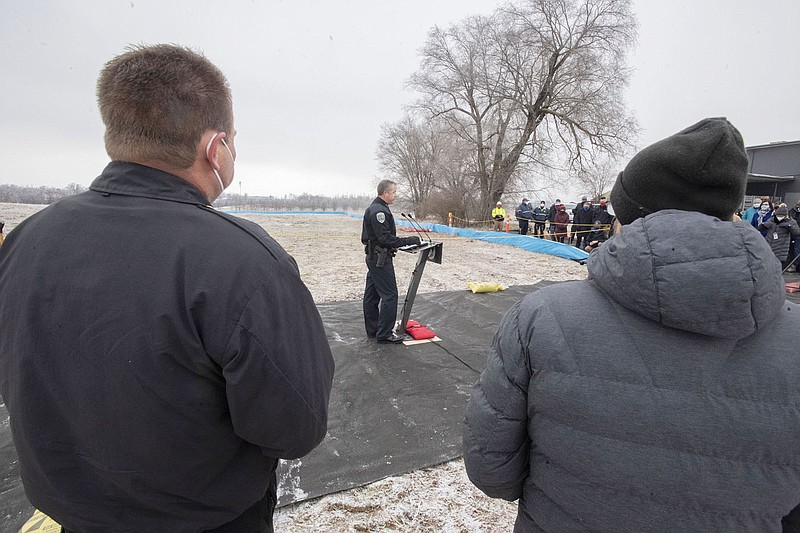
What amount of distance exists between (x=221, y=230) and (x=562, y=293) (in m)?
0.75

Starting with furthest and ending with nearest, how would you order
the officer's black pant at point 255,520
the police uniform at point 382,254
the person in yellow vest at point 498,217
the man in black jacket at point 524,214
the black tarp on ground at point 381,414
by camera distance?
the person in yellow vest at point 498,217
the man in black jacket at point 524,214
the police uniform at point 382,254
the black tarp on ground at point 381,414
the officer's black pant at point 255,520

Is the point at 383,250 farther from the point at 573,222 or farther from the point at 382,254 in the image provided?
the point at 573,222

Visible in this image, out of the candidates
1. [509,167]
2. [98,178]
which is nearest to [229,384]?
[98,178]

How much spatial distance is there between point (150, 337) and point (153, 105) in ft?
1.63

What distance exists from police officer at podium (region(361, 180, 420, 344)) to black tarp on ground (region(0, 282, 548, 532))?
0.26 meters

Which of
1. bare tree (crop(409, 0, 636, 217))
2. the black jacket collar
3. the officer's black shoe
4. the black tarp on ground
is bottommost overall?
the black tarp on ground

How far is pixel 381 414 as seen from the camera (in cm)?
285

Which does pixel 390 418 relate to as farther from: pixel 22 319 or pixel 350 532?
pixel 22 319

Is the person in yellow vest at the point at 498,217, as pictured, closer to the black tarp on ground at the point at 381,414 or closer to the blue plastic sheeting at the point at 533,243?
the blue plastic sheeting at the point at 533,243

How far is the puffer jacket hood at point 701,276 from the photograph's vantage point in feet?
2.22

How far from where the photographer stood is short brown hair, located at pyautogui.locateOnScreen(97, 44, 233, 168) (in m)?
0.86

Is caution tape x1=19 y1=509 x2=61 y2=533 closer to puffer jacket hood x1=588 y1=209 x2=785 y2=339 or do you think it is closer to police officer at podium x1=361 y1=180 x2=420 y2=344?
puffer jacket hood x1=588 y1=209 x2=785 y2=339

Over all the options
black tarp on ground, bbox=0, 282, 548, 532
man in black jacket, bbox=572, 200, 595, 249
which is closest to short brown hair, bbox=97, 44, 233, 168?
black tarp on ground, bbox=0, 282, 548, 532

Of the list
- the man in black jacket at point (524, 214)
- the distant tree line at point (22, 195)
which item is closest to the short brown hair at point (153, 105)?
the man in black jacket at point (524, 214)
